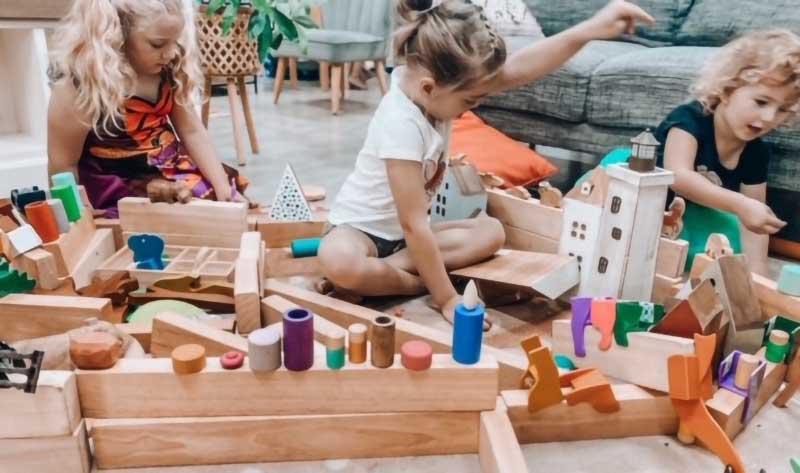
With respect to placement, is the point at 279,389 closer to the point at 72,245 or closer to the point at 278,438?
the point at 278,438

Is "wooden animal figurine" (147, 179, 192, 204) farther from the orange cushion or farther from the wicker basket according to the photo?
the wicker basket

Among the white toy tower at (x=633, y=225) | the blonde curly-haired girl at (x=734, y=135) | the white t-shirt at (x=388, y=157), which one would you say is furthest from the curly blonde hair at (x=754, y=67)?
the white t-shirt at (x=388, y=157)

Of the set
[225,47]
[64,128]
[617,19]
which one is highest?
[617,19]

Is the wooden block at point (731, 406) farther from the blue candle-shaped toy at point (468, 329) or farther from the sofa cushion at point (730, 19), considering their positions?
the sofa cushion at point (730, 19)

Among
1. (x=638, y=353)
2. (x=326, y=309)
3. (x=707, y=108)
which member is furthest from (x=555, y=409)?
(x=707, y=108)

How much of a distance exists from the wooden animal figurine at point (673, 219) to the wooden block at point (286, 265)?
1.94 ft

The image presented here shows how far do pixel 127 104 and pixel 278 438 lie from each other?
84 cm

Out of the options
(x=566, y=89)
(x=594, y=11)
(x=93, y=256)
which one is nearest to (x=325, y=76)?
(x=594, y=11)

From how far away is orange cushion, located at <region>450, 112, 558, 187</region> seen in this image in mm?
1683

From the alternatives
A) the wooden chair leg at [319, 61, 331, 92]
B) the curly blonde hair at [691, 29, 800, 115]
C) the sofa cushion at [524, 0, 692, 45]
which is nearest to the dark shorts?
the curly blonde hair at [691, 29, 800, 115]

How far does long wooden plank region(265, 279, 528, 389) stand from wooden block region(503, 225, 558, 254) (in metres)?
0.30

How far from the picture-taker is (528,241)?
3.93ft

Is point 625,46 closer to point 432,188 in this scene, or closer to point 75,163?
point 432,188

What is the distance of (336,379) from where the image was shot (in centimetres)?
65
